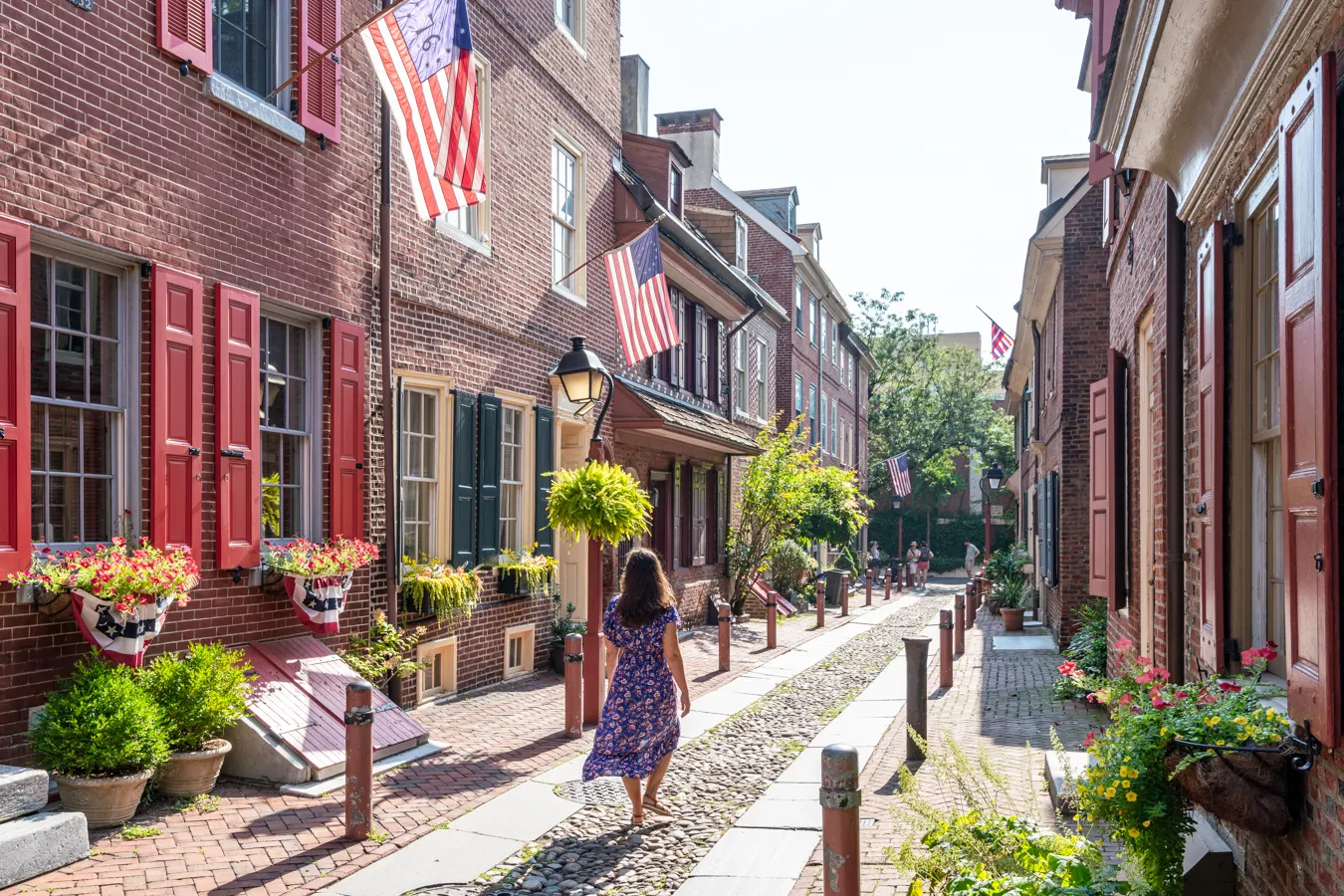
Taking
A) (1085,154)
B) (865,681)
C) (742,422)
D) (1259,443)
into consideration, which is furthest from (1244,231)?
(742,422)

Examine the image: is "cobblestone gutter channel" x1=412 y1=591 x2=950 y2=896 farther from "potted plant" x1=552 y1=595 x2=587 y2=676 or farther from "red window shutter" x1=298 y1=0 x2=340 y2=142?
"red window shutter" x1=298 y1=0 x2=340 y2=142

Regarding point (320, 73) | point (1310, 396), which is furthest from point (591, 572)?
point (1310, 396)

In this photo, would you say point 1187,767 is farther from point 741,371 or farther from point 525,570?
point 741,371

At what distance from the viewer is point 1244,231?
16.2 ft

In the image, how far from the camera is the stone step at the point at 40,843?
5.23 m

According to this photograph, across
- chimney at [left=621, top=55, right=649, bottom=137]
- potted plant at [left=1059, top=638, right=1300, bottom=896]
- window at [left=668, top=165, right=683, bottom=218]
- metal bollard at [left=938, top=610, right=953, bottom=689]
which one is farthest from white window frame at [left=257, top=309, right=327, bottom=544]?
chimney at [left=621, top=55, right=649, bottom=137]

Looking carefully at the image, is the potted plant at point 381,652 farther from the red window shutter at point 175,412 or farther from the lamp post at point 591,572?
the red window shutter at point 175,412

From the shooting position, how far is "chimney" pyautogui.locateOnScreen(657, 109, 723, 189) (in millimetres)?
28422

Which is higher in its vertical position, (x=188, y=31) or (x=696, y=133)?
(x=696, y=133)

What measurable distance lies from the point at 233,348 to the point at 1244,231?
20.8ft

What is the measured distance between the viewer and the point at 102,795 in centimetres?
606

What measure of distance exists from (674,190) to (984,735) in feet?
39.4

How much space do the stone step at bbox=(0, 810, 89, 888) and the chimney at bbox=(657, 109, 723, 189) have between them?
2465 cm

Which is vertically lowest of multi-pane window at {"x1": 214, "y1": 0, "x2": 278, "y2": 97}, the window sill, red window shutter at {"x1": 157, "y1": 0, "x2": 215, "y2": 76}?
the window sill
